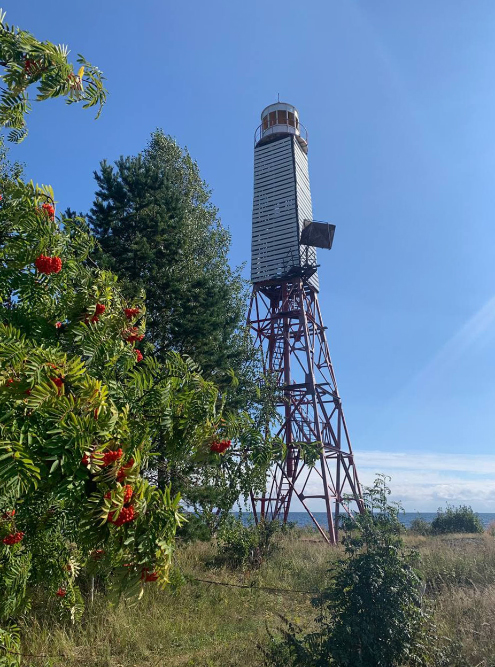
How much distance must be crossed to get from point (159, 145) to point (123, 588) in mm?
15988

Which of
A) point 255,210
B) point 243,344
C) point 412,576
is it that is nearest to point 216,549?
point 243,344

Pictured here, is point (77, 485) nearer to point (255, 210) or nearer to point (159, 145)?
point (159, 145)

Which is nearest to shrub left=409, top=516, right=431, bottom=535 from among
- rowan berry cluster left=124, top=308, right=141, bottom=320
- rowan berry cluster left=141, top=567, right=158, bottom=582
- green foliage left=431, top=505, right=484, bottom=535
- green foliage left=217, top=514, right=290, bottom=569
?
green foliage left=431, top=505, right=484, bottom=535

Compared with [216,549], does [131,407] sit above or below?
above

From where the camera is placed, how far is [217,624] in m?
8.14

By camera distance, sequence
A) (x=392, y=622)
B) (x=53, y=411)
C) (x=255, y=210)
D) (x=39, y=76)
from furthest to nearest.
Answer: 1. (x=255, y=210)
2. (x=392, y=622)
3. (x=39, y=76)
4. (x=53, y=411)

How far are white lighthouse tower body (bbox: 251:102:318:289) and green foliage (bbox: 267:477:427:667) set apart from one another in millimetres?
17441

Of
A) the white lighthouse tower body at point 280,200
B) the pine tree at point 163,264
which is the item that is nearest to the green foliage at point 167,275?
the pine tree at point 163,264

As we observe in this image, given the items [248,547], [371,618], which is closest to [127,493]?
[371,618]

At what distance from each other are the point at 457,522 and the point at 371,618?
80.9ft

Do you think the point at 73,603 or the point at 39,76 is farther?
the point at 73,603

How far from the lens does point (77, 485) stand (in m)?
1.98

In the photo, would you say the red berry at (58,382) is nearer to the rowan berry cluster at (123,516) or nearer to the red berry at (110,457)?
the red berry at (110,457)

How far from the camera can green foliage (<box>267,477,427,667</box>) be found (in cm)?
533
